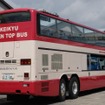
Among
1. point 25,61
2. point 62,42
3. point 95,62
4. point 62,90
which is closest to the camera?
point 25,61

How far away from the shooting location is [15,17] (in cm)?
1499

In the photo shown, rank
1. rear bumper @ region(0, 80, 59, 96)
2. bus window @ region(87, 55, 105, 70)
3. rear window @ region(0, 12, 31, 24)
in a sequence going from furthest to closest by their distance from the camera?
bus window @ region(87, 55, 105, 70)
rear window @ region(0, 12, 31, 24)
rear bumper @ region(0, 80, 59, 96)

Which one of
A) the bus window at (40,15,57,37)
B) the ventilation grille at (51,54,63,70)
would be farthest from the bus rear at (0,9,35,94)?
the ventilation grille at (51,54,63,70)

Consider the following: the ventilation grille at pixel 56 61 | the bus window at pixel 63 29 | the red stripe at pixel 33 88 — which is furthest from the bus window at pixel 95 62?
the red stripe at pixel 33 88

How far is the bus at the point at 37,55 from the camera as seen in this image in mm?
14320

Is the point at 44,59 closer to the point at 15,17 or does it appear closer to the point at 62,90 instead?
the point at 15,17

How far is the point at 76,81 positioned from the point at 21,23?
15.6ft

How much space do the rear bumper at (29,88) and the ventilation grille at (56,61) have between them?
74 centimetres

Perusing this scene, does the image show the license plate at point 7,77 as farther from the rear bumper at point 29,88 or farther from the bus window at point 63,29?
the bus window at point 63,29

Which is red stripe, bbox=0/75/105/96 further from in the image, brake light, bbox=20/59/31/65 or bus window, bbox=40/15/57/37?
bus window, bbox=40/15/57/37

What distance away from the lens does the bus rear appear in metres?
14.3

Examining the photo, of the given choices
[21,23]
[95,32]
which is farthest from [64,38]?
[95,32]

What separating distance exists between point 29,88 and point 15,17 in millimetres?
2864

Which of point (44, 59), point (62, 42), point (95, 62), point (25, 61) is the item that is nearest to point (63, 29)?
point (62, 42)
